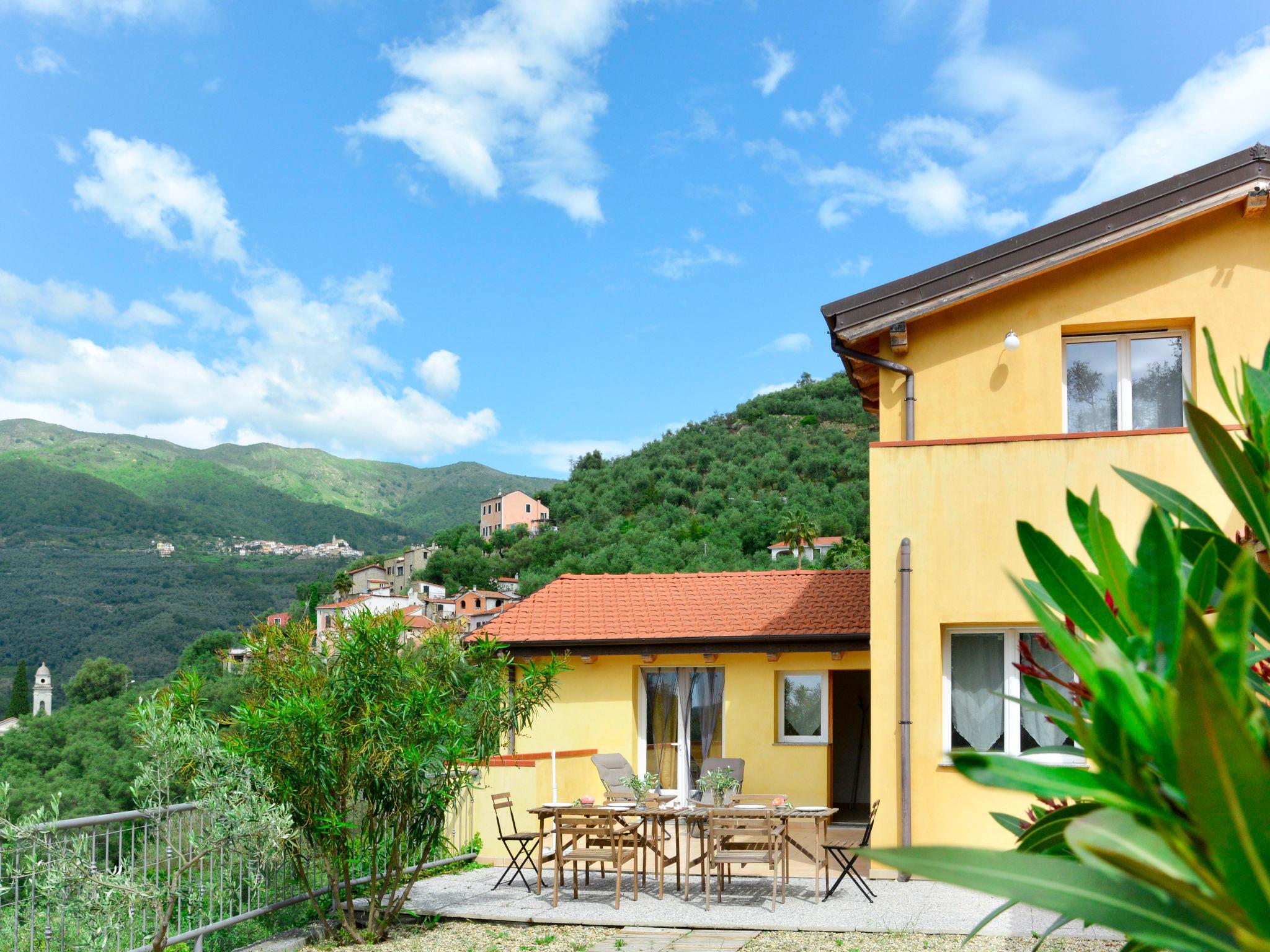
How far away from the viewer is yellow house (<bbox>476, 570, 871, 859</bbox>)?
50.5 ft

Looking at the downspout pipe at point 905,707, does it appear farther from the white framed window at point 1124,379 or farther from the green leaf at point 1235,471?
the green leaf at point 1235,471

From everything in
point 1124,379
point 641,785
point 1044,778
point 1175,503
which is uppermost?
point 1124,379

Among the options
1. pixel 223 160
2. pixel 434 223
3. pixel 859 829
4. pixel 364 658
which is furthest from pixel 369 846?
pixel 223 160

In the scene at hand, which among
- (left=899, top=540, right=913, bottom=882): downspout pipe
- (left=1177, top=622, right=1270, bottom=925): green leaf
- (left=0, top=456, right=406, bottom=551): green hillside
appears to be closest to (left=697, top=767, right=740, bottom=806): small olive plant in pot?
(left=899, top=540, right=913, bottom=882): downspout pipe

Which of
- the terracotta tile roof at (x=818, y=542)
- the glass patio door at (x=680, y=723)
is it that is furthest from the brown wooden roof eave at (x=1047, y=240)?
the terracotta tile roof at (x=818, y=542)

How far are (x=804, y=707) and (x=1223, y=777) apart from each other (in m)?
15.1

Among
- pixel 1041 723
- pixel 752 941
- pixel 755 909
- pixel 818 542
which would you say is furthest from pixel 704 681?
Answer: pixel 818 542

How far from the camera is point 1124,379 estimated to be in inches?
471

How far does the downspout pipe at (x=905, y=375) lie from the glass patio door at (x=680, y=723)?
5744mm

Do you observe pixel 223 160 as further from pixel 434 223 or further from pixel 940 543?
pixel 940 543

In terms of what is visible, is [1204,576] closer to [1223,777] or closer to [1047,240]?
[1223,777]

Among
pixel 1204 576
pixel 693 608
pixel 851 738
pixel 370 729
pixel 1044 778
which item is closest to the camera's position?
pixel 1044 778

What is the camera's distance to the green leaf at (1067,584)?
1903 mm

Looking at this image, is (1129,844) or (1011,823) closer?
(1129,844)
